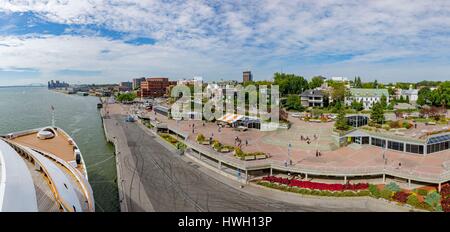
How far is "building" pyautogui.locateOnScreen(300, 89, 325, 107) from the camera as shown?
146 ft

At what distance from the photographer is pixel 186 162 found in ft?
67.5

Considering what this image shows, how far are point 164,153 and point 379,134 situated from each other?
1745 centimetres

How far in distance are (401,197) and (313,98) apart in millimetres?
32999

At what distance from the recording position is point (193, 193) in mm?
15023

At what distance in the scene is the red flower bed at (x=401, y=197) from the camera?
1327 centimetres

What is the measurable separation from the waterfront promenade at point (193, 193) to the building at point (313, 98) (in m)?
30.2

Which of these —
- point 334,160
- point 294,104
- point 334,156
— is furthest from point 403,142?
point 294,104

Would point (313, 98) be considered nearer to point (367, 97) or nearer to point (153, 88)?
point (367, 97)

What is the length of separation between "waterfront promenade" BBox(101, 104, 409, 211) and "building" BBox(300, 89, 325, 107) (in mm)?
30160

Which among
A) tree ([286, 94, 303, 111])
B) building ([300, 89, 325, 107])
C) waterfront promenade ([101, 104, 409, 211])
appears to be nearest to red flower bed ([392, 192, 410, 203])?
waterfront promenade ([101, 104, 409, 211])

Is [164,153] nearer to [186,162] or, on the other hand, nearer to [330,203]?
[186,162]

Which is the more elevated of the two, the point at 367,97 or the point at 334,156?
the point at 367,97

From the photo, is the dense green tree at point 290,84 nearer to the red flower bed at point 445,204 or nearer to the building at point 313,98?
the building at point 313,98

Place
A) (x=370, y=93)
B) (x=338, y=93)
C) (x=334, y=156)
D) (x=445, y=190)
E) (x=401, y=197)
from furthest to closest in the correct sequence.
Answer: (x=370, y=93), (x=338, y=93), (x=334, y=156), (x=445, y=190), (x=401, y=197)
